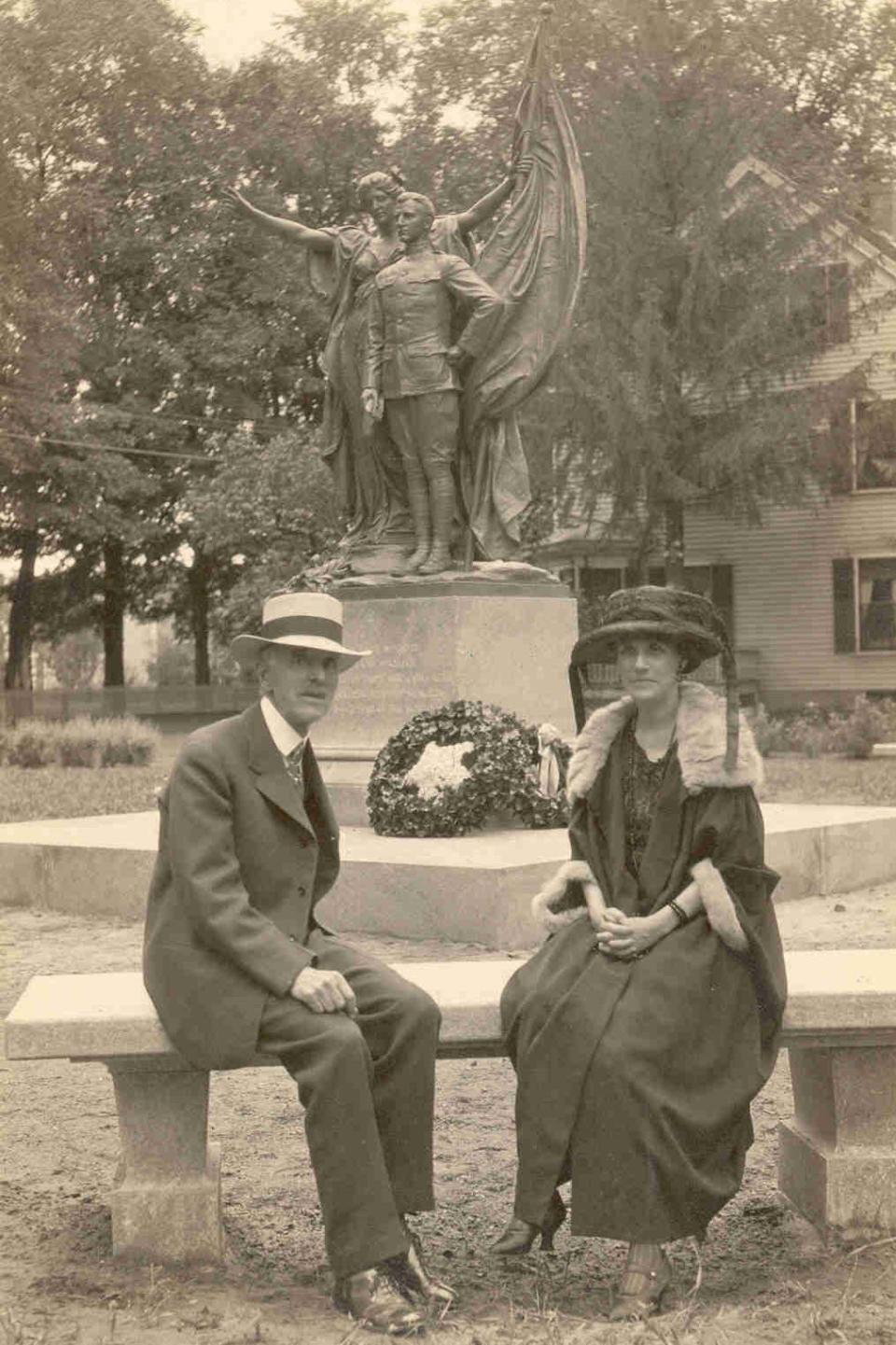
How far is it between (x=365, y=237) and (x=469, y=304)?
3.49 ft

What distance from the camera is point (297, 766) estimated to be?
443 centimetres

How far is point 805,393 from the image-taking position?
108 ft

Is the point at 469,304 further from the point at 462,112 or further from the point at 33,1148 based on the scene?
the point at 462,112

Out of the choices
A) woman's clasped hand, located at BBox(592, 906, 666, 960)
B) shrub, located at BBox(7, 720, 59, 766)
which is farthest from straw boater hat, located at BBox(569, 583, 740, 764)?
shrub, located at BBox(7, 720, 59, 766)

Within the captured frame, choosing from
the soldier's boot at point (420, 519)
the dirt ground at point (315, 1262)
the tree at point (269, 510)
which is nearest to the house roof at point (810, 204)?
the tree at point (269, 510)

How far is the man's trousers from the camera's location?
154 inches

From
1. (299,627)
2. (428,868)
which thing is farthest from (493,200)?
(299,627)

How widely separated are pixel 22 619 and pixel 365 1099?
36.3 metres

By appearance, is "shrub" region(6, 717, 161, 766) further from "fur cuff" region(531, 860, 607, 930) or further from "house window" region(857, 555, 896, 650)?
"fur cuff" region(531, 860, 607, 930)

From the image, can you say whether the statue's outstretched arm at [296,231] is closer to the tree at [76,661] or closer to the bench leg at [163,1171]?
the bench leg at [163,1171]

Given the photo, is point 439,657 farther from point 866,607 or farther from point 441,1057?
point 866,607

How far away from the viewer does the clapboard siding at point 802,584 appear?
34.4 m

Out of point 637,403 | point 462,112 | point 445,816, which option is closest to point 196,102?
point 462,112

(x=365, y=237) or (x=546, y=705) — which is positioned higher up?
(x=365, y=237)
